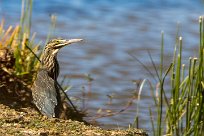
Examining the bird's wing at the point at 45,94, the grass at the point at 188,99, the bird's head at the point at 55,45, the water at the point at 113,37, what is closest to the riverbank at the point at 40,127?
the bird's wing at the point at 45,94

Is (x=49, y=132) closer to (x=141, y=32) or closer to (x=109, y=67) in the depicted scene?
(x=109, y=67)

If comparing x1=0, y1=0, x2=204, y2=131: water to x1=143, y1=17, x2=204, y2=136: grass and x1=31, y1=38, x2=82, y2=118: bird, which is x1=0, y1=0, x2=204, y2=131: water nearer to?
x1=31, y1=38, x2=82, y2=118: bird

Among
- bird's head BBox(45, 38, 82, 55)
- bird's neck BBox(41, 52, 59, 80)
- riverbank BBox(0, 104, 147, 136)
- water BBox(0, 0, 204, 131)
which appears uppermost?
bird's head BBox(45, 38, 82, 55)

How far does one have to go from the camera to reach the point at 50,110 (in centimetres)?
674

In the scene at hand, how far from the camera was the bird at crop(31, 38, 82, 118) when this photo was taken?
681 cm

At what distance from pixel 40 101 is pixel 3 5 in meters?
8.87

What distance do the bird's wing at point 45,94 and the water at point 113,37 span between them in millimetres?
2161

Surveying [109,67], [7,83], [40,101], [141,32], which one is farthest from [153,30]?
[40,101]

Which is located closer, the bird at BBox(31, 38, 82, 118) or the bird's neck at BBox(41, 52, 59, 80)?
the bird at BBox(31, 38, 82, 118)

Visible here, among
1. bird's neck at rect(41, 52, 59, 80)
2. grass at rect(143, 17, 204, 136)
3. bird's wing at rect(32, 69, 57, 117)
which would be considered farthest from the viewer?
bird's neck at rect(41, 52, 59, 80)

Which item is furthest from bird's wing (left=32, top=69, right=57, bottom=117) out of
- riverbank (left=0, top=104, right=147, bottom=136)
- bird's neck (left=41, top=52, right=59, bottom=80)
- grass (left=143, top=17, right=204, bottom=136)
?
grass (left=143, top=17, right=204, bottom=136)

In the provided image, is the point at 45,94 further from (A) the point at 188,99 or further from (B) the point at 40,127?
(A) the point at 188,99

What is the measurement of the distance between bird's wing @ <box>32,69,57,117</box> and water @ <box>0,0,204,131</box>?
2161mm

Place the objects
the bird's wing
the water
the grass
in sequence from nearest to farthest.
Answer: the bird's wing < the grass < the water
